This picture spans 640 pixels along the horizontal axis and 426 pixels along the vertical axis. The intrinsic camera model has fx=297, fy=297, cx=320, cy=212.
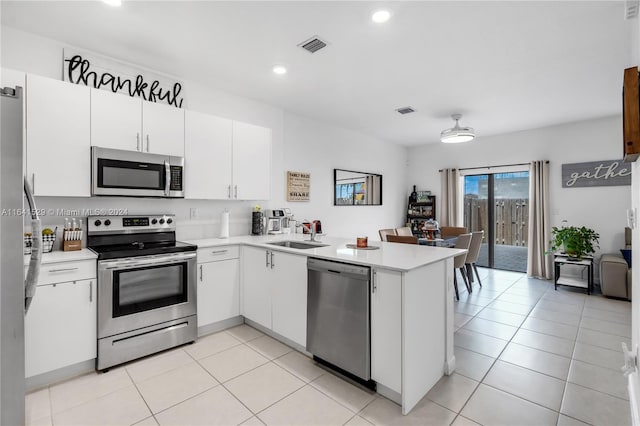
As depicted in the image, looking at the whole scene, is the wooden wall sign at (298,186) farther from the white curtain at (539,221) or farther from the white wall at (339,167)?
the white curtain at (539,221)

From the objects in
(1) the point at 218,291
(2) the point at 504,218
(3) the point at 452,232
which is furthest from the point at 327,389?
(2) the point at 504,218

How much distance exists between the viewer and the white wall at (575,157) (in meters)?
4.66

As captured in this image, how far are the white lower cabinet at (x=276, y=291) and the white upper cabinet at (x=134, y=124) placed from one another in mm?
1347

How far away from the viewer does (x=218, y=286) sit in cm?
302

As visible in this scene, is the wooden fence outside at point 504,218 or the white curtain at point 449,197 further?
the white curtain at point 449,197

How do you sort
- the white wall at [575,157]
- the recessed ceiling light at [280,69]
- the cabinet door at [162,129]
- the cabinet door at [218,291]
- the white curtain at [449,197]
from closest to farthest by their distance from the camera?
1. the cabinet door at [162,129]
2. the cabinet door at [218,291]
3. the recessed ceiling light at [280,69]
4. the white wall at [575,157]
5. the white curtain at [449,197]

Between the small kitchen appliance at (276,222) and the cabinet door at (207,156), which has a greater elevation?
the cabinet door at (207,156)

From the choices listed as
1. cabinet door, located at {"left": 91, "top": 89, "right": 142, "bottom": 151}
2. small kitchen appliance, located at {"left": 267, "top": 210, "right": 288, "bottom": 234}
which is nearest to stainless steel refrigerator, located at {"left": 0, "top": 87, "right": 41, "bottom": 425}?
cabinet door, located at {"left": 91, "top": 89, "right": 142, "bottom": 151}

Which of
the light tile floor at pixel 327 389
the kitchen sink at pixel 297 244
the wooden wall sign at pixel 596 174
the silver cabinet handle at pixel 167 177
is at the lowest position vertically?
the light tile floor at pixel 327 389

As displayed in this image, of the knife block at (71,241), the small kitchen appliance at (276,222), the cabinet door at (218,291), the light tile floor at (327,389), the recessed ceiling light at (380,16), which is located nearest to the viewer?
the light tile floor at (327,389)

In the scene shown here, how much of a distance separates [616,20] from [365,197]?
13.1ft

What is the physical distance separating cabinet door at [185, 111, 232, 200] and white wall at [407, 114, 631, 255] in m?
5.02

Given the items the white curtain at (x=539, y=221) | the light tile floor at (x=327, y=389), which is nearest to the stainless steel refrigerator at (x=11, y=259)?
the light tile floor at (x=327, y=389)

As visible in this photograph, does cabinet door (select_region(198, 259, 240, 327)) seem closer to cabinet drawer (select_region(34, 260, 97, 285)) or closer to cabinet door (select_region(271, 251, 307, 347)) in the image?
cabinet door (select_region(271, 251, 307, 347))
